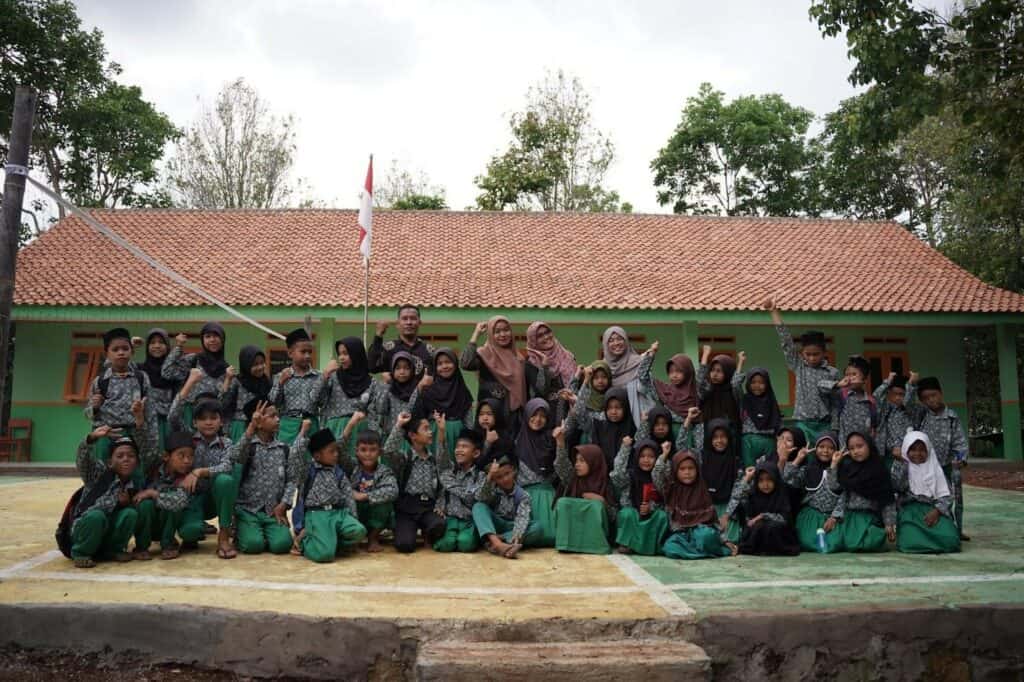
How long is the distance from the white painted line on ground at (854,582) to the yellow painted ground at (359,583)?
1.28 ft

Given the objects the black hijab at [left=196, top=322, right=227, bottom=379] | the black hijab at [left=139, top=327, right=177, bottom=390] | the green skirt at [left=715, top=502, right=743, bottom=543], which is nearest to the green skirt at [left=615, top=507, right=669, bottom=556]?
the green skirt at [left=715, top=502, right=743, bottom=543]

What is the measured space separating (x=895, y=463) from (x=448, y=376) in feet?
11.1

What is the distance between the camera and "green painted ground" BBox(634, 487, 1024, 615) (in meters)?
3.99

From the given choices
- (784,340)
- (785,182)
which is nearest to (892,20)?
(784,340)

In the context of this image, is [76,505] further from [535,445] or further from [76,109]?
[76,109]

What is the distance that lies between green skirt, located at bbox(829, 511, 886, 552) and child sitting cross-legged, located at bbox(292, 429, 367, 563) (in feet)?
11.0

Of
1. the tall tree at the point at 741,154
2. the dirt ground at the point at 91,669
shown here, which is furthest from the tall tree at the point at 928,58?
the tall tree at the point at 741,154

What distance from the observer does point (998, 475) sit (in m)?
12.1

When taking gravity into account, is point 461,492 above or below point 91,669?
above

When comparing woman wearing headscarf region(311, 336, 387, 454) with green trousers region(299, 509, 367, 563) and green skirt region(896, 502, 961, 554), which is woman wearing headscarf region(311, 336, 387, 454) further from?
green skirt region(896, 502, 961, 554)

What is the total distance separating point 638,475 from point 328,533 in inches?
84.8

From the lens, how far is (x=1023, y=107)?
8.45 meters

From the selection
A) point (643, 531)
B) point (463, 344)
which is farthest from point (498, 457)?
point (463, 344)

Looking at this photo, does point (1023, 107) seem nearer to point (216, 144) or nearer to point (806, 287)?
point (806, 287)
